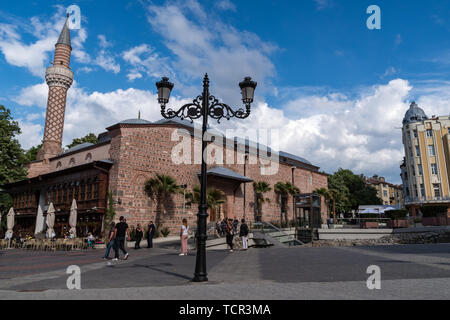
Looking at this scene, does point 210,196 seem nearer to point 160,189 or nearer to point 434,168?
point 160,189

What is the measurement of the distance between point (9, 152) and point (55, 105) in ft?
36.0

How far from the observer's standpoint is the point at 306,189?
45.0 metres

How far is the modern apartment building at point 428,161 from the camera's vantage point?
148 ft

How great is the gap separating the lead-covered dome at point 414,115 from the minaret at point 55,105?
48.4m

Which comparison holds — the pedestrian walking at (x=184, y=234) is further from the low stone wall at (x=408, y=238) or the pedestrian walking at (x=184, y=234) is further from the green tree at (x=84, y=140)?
the green tree at (x=84, y=140)

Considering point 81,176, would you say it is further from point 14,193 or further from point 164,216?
point 14,193

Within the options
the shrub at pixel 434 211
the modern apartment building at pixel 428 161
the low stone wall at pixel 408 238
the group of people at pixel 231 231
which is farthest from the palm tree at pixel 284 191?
the modern apartment building at pixel 428 161

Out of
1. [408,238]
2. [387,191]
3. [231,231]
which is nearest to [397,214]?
[408,238]

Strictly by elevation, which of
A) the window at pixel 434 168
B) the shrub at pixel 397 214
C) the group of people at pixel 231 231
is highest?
the window at pixel 434 168

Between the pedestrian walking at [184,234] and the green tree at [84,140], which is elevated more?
the green tree at [84,140]

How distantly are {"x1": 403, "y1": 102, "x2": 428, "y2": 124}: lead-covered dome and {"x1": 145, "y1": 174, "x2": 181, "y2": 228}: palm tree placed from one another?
40.9 m

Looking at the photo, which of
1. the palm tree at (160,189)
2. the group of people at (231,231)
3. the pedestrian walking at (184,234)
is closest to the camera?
the pedestrian walking at (184,234)

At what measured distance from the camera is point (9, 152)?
1123 inches
